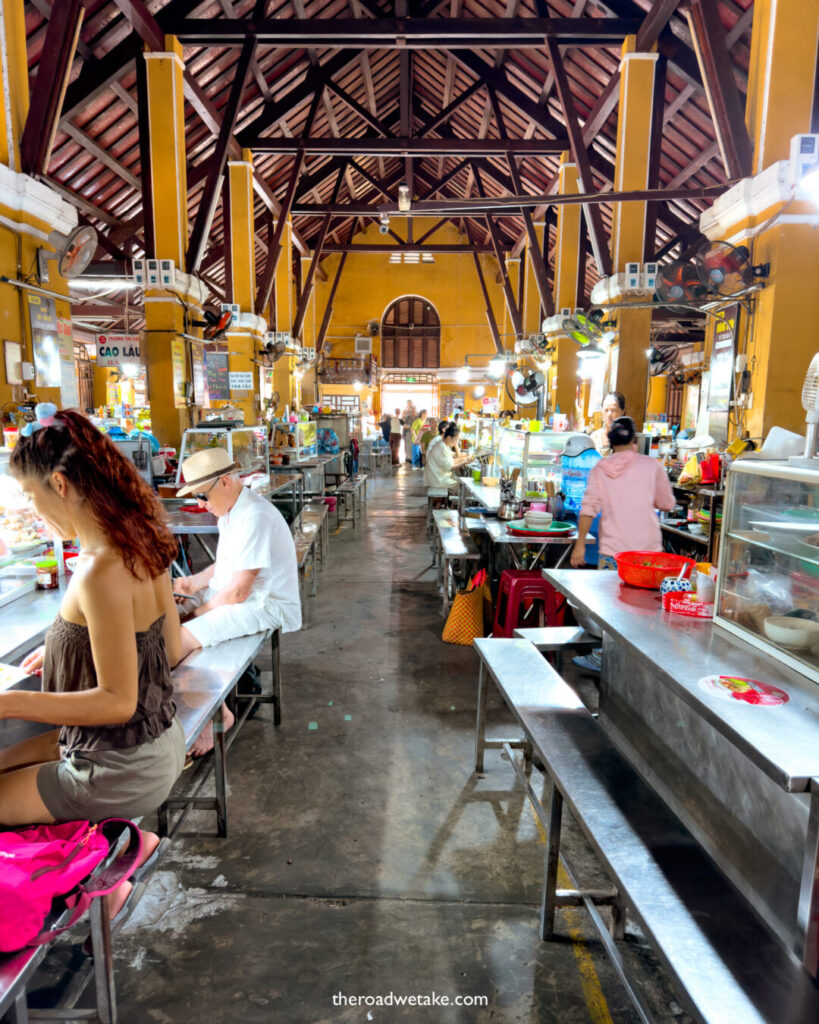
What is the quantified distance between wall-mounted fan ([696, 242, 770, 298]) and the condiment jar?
617cm

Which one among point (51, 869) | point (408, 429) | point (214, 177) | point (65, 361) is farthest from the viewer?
point (408, 429)

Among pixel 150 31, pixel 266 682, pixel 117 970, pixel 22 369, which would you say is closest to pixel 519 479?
pixel 266 682

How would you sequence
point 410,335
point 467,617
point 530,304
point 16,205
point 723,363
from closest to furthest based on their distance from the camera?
point 467,617 < point 16,205 < point 723,363 < point 530,304 < point 410,335

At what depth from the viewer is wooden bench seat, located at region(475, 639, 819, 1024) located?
1.40m

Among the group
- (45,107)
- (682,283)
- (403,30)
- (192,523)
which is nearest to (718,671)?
(192,523)

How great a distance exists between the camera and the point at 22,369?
5574mm

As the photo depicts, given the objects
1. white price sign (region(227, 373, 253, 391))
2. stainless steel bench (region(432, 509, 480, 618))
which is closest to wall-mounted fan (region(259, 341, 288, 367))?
white price sign (region(227, 373, 253, 391))

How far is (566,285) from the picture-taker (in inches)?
513

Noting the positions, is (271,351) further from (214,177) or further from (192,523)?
(192,523)

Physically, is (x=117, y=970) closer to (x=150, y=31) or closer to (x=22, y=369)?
(x=22, y=369)

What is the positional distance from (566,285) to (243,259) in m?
6.50

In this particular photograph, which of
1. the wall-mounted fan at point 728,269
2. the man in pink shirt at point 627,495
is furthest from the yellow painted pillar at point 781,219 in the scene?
the man in pink shirt at point 627,495

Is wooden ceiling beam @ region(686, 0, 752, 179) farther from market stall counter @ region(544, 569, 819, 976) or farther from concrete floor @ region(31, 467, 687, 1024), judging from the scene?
concrete floor @ region(31, 467, 687, 1024)

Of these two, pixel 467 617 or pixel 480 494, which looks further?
pixel 480 494
